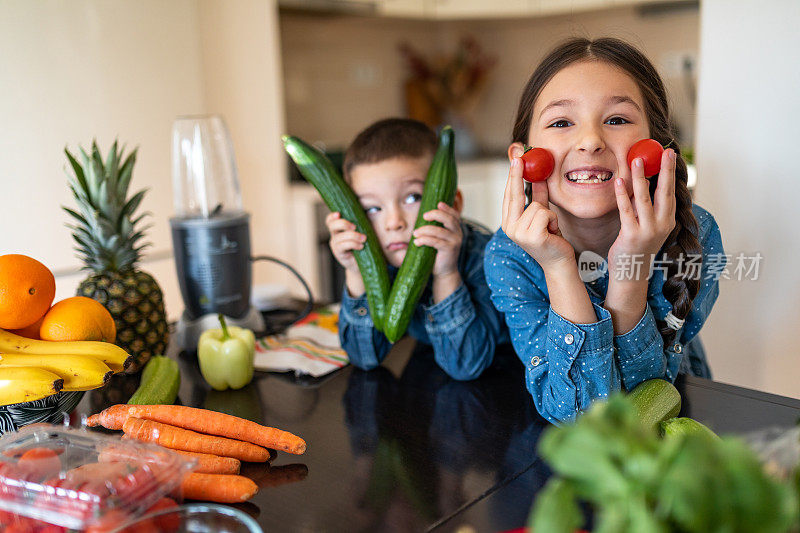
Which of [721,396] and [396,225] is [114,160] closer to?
[396,225]

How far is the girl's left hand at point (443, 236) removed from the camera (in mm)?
1219

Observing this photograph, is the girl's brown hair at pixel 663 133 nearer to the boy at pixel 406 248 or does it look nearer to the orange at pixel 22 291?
the boy at pixel 406 248

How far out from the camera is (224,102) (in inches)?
137

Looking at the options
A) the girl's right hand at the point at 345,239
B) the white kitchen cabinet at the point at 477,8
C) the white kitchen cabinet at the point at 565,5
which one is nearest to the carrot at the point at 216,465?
the girl's right hand at the point at 345,239

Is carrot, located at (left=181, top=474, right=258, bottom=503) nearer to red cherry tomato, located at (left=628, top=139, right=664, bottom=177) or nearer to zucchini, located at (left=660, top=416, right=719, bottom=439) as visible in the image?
zucchini, located at (left=660, top=416, right=719, bottom=439)

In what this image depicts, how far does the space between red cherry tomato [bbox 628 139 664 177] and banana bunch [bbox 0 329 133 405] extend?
0.85 metres

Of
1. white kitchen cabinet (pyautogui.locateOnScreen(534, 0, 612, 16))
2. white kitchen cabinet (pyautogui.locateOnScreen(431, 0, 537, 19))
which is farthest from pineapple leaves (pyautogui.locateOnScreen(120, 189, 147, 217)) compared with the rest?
white kitchen cabinet (pyautogui.locateOnScreen(431, 0, 537, 19))

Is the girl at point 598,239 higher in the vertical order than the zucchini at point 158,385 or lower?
higher

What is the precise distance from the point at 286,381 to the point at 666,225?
0.74 meters

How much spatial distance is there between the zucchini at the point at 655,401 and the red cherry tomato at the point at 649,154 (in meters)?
0.33

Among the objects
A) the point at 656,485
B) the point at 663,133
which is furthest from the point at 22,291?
the point at 663,133

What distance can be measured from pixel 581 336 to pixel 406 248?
505 mm

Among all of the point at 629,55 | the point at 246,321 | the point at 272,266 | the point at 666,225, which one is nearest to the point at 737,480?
the point at 666,225

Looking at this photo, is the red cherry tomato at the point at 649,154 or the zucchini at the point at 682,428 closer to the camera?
the zucchini at the point at 682,428
